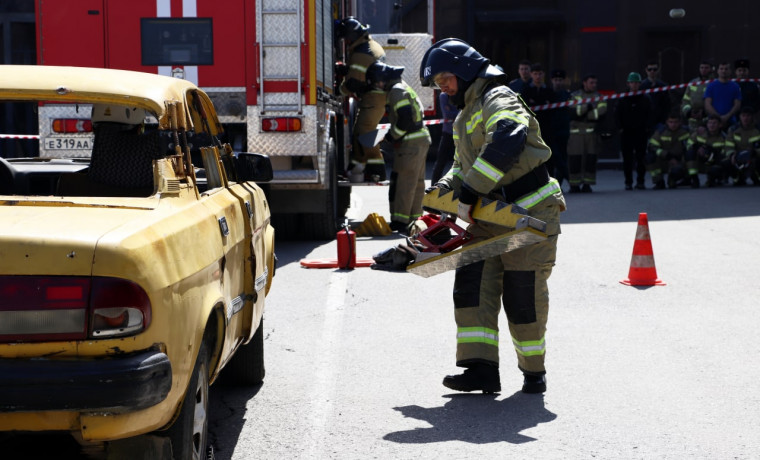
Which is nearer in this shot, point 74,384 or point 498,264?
point 74,384

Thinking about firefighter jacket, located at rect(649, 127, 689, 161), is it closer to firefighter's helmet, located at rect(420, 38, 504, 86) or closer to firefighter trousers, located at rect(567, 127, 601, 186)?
firefighter trousers, located at rect(567, 127, 601, 186)

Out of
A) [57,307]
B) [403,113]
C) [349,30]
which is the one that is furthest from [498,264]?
[349,30]

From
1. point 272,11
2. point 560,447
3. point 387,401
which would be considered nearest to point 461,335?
point 387,401

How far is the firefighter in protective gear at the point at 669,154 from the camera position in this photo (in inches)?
747

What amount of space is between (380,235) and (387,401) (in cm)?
715

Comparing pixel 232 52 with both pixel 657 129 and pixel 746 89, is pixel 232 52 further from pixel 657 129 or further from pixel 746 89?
pixel 746 89

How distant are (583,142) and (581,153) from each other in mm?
174

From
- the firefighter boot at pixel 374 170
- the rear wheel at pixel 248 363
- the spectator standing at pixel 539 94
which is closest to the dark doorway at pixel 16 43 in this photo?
the firefighter boot at pixel 374 170

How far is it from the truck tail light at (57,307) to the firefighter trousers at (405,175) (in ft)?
31.5

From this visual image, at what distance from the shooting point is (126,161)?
484cm

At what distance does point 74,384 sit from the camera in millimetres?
3408

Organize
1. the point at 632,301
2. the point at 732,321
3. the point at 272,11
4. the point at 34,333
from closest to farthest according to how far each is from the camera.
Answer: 1. the point at 34,333
2. the point at 732,321
3. the point at 632,301
4. the point at 272,11

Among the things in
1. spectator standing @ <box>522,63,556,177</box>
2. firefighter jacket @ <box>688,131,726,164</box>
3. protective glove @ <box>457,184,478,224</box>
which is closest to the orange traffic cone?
protective glove @ <box>457,184,478,224</box>

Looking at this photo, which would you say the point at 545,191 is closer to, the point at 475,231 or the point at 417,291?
the point at 475,231
